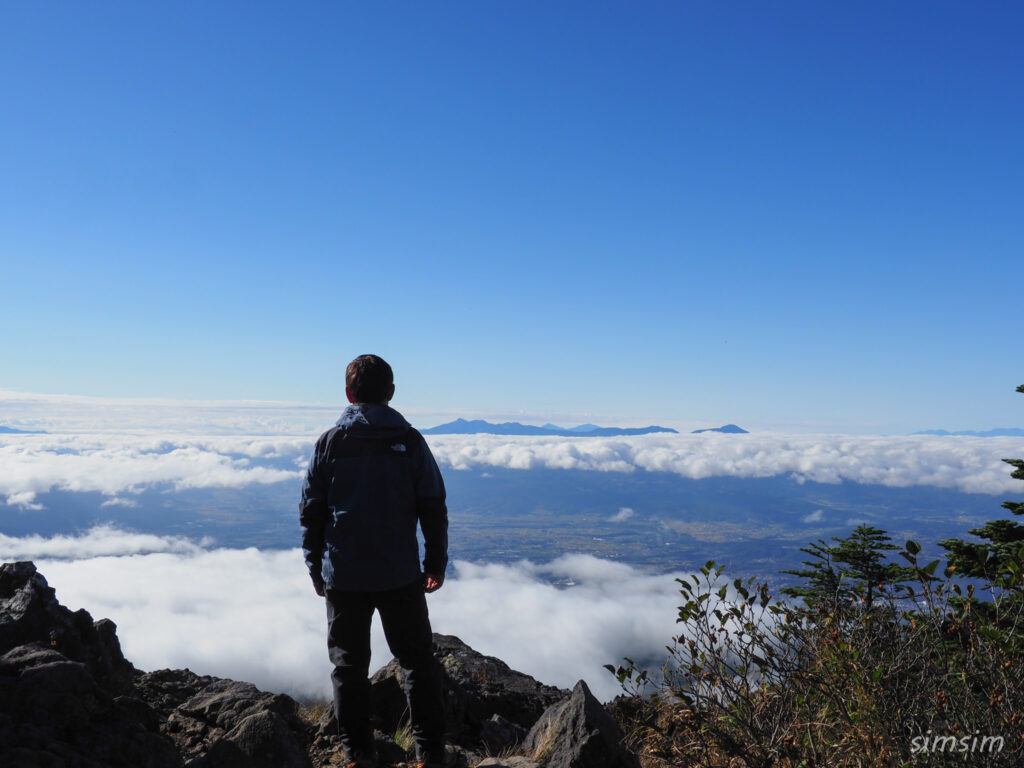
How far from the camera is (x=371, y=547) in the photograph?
4066 mm

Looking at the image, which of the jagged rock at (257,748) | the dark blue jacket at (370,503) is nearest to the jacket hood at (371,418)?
the dark blue jacket at (370,503)

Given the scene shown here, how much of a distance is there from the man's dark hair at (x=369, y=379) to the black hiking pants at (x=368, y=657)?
140cm

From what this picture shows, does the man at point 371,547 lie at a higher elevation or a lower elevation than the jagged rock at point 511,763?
higher

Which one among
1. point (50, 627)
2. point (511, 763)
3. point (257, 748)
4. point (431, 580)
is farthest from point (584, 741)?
point (50, 627)

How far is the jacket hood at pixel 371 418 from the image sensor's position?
4184 millimetres

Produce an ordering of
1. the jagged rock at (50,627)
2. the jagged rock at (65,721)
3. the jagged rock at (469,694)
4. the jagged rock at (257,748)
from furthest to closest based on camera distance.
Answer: the jagged rock at (469,694)
the jagged rock at (50,627)
the jagged rock at (257,748)
the jagged rock at (65,721)

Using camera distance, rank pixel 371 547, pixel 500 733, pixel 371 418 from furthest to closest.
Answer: pixel 500 733 → pixel 371 418 → pixel 371 547

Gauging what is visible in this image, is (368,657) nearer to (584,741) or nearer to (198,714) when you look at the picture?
(584,741)

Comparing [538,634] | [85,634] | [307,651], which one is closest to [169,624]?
[307,651]

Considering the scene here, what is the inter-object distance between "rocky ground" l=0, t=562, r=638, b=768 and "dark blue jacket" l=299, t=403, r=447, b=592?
1061mm

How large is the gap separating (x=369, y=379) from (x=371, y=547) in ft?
3.95

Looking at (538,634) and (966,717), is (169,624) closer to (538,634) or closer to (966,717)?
(538,634)

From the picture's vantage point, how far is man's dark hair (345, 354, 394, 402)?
436 centimetres

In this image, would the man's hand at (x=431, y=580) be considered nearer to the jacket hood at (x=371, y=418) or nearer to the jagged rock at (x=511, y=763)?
the jacket hood at (x=371, y=418)
